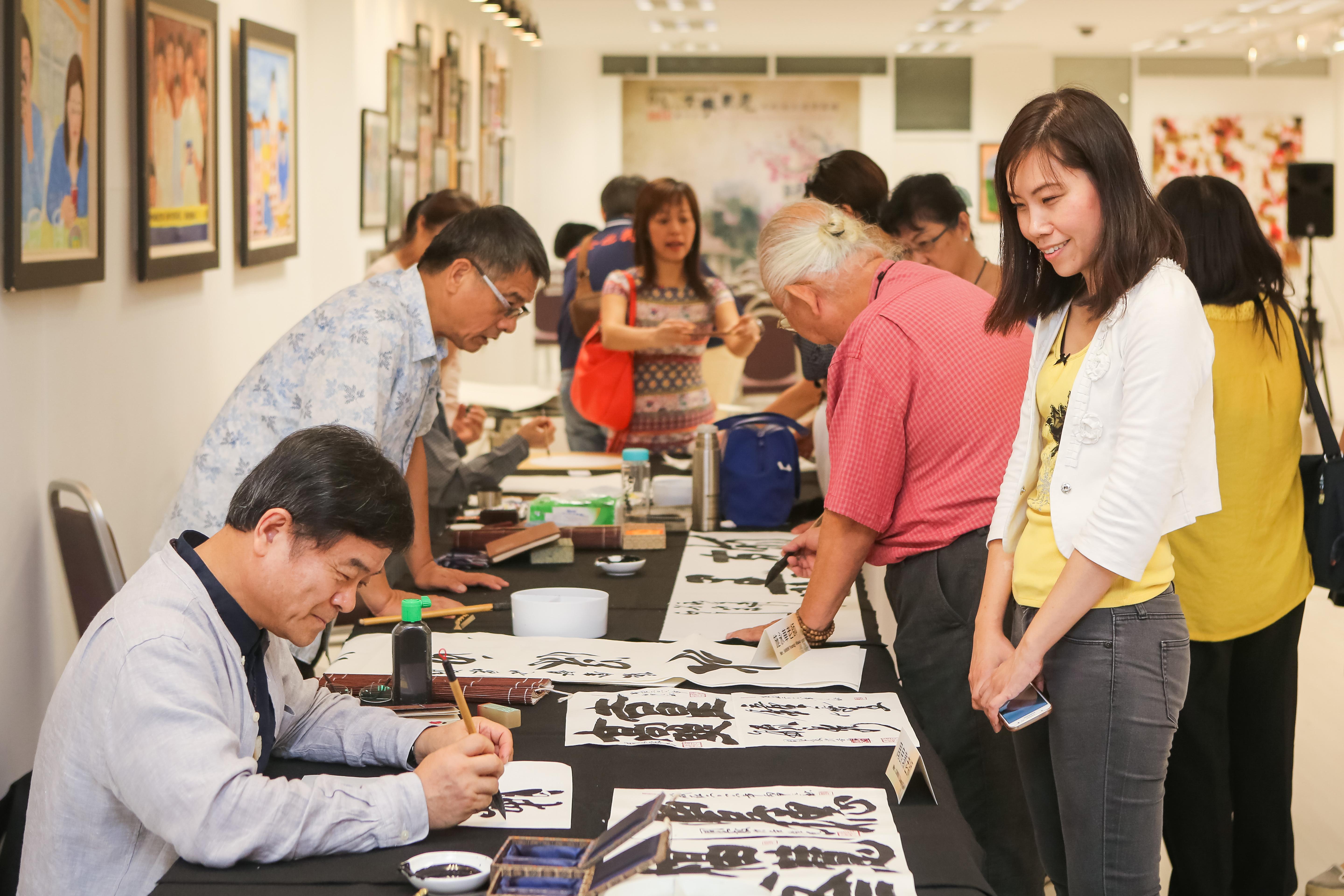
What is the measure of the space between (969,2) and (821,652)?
8.64 m

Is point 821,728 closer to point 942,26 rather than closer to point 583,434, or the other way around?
point 583,434

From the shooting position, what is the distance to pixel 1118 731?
159cm

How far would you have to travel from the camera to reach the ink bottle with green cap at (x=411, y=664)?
185 centimetres

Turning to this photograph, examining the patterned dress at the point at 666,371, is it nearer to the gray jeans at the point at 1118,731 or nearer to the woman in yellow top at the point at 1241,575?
the woman in yellow top at the point at 1241,575

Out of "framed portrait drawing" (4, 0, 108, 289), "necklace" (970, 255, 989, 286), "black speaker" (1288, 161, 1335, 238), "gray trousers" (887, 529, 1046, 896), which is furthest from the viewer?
"black speaker" (1288, 161, 1335, 238)

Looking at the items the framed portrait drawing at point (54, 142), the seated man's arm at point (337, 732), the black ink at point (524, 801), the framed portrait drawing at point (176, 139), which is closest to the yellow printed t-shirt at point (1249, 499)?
the black ink at point (524, 801)

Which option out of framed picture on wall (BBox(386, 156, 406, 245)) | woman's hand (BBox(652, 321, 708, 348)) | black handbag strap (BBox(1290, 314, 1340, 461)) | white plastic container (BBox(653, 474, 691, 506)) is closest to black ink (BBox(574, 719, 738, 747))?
black handbag strap (BBox(1290, 314, 1340, 461))

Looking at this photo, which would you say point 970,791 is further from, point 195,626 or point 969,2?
point 969,2

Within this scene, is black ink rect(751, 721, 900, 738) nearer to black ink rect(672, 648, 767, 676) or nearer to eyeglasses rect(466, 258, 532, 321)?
black ink rect(672, 648, 767, 676)

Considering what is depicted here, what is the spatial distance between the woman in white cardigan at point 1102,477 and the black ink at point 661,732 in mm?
362

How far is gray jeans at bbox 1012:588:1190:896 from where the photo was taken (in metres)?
1.59

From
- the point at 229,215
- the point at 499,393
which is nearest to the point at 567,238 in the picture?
the point at 499,393

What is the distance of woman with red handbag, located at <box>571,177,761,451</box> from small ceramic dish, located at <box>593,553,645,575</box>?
126 centimetres

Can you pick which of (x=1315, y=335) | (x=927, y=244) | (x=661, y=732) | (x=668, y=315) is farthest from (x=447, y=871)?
(x=1315, y=335)
